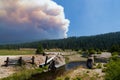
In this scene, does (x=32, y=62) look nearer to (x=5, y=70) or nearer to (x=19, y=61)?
(x=19, y=61)

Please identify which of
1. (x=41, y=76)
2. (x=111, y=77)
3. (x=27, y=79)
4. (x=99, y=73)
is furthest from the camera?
(x=41, y=76)

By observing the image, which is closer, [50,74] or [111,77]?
[111,77]

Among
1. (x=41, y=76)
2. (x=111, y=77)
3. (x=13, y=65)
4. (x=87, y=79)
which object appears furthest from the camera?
(x=13, y=65)

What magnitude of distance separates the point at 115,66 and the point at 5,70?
86.2 ft

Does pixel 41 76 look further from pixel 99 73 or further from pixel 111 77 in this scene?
pixel 111 77

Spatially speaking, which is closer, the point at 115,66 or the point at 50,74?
the point at 115,66

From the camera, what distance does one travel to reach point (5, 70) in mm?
49156

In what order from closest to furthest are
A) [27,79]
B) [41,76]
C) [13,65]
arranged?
[27,79], [41,76], [13,65]

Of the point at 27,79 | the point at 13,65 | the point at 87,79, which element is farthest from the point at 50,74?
the point at 87,79

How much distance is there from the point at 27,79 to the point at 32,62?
561 inches

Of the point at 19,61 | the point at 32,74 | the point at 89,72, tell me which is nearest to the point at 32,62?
the point at 19,61

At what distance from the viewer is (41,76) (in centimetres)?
4453

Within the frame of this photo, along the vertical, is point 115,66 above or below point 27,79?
above

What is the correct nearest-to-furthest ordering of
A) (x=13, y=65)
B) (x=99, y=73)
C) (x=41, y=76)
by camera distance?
1. (x=99, y=73)
2. (x=41, y=76)
3. (x=13, y=65)
